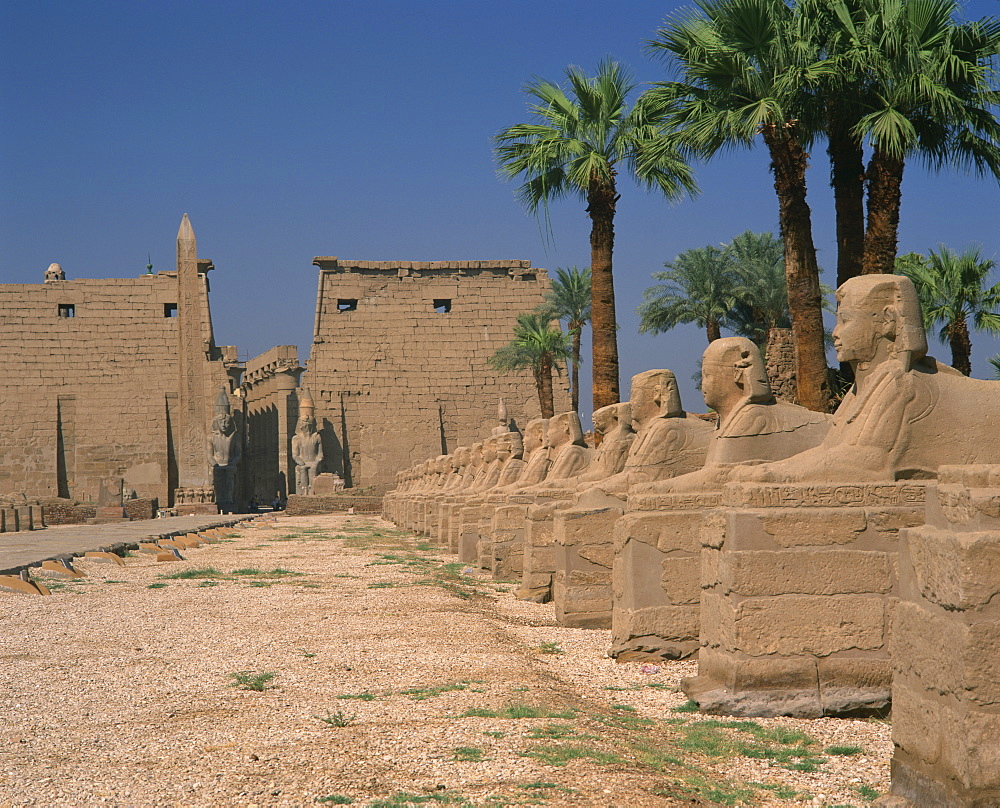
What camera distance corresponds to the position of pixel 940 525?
3.37 metres

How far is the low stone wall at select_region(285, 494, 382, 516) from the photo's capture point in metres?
33.6

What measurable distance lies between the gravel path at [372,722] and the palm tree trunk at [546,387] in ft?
78.7

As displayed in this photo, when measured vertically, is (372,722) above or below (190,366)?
below

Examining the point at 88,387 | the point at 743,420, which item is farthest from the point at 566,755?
the point at 88,387

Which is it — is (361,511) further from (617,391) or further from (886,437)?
(886,437)

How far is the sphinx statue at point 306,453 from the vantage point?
3847cm

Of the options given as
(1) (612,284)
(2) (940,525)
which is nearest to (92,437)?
(1) (612,284)

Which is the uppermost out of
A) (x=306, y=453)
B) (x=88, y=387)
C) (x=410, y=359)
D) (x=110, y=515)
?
(x=410, y=359)

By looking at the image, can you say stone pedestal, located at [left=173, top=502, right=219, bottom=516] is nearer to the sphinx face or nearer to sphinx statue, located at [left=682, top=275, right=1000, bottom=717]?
sphinx statue, located at [left=682, top=275, right=1000, bottom=717]

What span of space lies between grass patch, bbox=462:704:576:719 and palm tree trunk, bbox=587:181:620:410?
35.9 ft

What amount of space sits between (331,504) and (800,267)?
24.1m

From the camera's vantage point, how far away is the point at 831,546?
4676 millimetres

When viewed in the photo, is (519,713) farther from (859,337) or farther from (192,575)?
(192,575)

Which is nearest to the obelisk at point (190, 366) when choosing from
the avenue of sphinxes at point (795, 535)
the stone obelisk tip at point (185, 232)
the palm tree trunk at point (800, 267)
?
the stone obelisk tip at point (185, 232)
